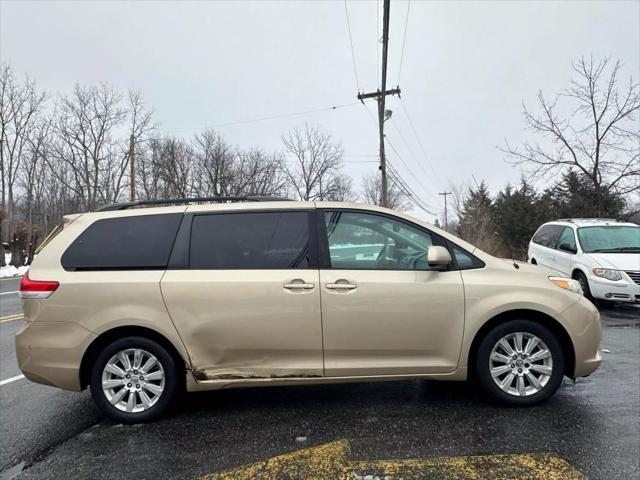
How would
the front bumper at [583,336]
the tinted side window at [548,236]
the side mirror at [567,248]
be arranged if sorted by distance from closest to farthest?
the front bumper at [583,336] < the side mirror at [567,248] < the tinted side window at [548,236]

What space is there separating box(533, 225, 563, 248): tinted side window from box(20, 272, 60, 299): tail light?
10011 millimetres

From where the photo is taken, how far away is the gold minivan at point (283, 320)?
366 cm

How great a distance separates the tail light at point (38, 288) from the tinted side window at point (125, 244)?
7.0 inches

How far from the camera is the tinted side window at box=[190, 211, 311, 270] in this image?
3.79m

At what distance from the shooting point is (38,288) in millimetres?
3730

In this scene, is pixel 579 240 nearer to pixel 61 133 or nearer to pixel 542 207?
pixel 542 207

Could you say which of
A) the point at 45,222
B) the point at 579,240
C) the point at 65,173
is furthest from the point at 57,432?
the point at 45,222

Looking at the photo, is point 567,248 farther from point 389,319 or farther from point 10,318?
point 10,318

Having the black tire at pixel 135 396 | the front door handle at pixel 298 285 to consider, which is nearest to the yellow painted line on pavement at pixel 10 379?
the black tire at pixel 135 396

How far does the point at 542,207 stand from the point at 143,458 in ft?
84.8

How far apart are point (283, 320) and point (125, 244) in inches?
59.1

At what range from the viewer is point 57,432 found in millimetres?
3623

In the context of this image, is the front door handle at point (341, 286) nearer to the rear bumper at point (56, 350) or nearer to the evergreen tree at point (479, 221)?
the rear bumper at point (56, 350)

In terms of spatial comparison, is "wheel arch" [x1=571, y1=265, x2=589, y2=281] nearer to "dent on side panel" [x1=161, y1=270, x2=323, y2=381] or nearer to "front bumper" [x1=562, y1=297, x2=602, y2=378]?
"front bumper" [x1=562, y1=297, x2=602, y2=378]
